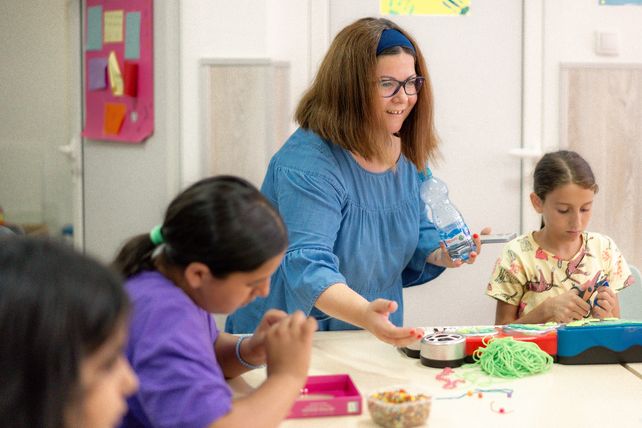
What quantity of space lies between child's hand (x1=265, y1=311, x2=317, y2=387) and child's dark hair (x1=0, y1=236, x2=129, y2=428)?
58 centimetres

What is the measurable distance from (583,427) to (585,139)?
8.25 feet

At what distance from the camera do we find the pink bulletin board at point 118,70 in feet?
12.1

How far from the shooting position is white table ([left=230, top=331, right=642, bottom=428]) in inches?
58.9

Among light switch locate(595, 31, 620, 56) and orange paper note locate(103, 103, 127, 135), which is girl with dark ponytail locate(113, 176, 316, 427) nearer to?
orange paper note locate(103, 103, 127, 135)

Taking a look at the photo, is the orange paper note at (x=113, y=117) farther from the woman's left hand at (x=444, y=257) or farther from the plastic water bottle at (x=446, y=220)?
the woman's left hand at (x=444, y=257)

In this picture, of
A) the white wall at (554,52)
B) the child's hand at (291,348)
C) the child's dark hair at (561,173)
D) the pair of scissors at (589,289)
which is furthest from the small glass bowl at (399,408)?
the white wall at (554,52)

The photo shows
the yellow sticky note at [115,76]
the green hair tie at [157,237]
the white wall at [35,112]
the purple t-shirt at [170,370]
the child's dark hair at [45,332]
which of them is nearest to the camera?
the child's dark hair at [45,332]

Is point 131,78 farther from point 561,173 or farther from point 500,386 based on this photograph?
point 500,386

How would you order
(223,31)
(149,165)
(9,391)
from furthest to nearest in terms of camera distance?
(149,165), (223,31), (9,391)

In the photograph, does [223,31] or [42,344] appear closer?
[42,344]

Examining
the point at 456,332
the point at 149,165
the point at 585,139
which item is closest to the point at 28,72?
the point at 149,165

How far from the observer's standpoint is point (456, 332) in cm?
192

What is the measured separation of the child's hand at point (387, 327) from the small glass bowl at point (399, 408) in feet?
0.54

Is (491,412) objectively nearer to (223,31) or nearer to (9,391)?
(9,391)
